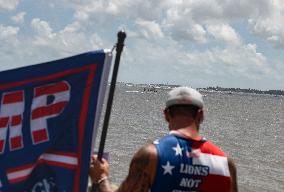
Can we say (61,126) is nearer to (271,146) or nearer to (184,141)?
(184,141)

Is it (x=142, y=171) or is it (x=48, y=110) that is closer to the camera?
(x=142, y=171)

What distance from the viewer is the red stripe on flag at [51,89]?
4844mm

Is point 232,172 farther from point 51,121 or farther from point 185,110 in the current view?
point 51,121

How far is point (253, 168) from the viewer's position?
38062 millimetres

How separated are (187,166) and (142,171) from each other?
13.0 inches

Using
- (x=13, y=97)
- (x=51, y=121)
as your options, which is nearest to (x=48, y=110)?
(x=51, y=121)

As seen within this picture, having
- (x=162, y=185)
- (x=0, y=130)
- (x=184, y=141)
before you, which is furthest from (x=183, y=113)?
(x=0, y=130)

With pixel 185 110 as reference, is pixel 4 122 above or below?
below

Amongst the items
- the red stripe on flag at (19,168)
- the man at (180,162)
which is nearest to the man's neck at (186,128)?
the man at (180,162)

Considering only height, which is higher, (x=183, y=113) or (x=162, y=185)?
(x=183, y=113)

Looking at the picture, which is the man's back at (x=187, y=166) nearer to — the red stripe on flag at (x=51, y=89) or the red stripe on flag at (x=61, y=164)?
the red stripe on flag at (x=61, y=164)

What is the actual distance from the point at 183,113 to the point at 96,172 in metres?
0.83

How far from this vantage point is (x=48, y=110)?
4844mm

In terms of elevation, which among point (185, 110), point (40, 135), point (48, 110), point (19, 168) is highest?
point (185, 110)
